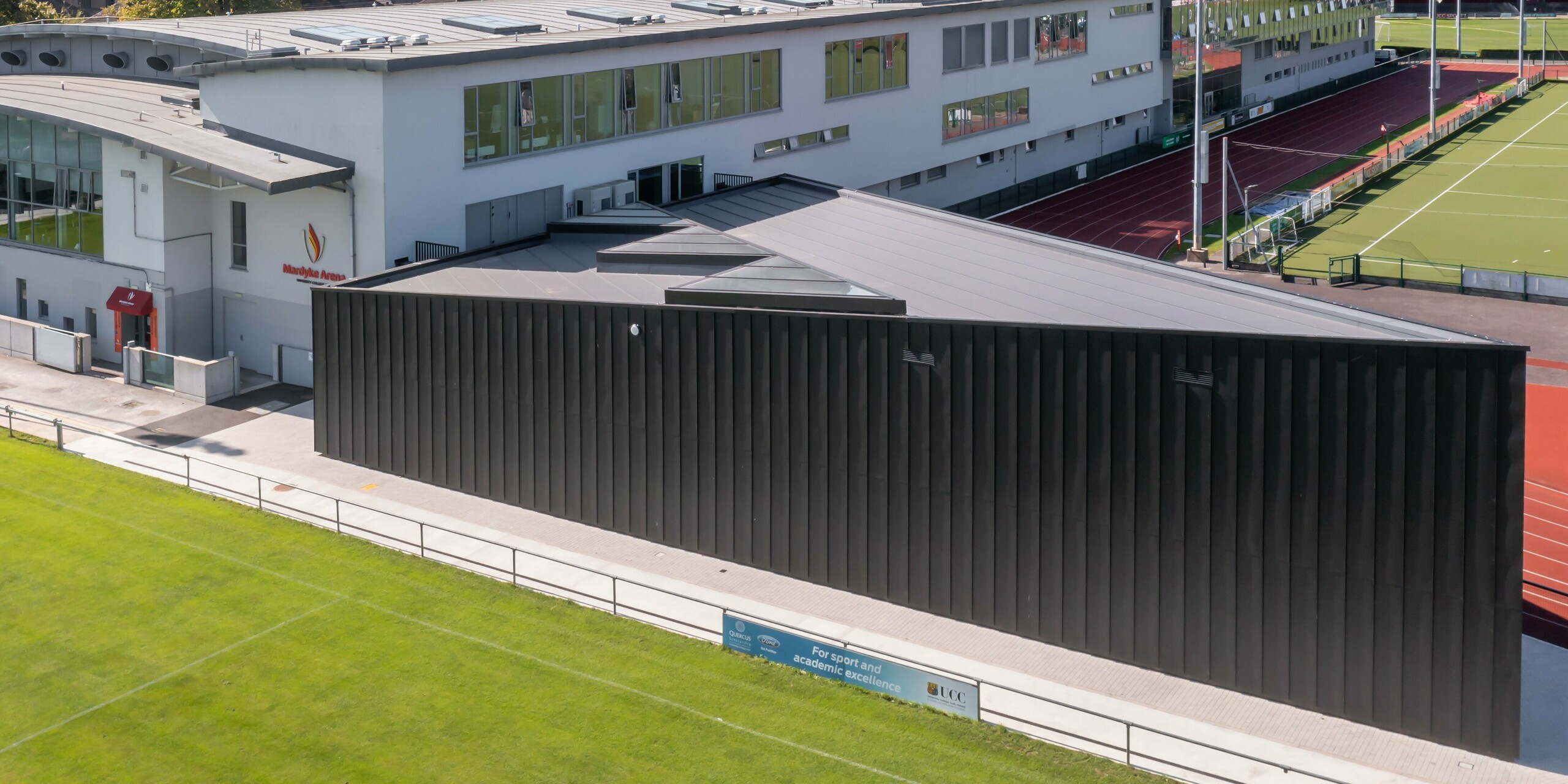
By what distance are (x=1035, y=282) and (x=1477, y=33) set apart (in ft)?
442

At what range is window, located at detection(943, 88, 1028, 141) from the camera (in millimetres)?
56531

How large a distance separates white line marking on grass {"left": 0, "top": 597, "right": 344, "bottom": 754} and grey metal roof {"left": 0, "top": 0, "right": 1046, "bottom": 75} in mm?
14731

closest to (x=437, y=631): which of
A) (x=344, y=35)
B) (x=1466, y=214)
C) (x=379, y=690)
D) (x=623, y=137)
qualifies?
(x=379, y=690)

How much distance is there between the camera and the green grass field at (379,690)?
20.3m

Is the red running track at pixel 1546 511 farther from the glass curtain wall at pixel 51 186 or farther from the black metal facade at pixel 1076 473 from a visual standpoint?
the glass curtain wall at pixel 51 186

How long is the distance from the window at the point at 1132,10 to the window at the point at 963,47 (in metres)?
13.1

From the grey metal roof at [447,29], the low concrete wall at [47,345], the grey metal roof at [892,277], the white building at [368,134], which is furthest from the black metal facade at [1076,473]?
the low concrete wall at [47,345]

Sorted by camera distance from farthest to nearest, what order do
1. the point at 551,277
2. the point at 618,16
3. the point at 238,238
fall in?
1. the point at 618,16
2. the point at 238,238
3. the point at 551,277

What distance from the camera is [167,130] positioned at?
127 ft

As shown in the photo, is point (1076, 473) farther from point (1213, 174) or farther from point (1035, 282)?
point (1213, 174)

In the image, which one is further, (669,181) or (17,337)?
(669,181)

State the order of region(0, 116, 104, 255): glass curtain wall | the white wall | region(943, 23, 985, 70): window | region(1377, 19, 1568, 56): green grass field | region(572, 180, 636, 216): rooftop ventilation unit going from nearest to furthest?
1. the white wall
2. region(572, 180, 636, 216): rooftop ventilation unit
3. region(0, 116, 104, 255): glass curtain wall
4. region(943, 23, 985, 70): window
5. region(1377, 19, 1568, 56): green grass field

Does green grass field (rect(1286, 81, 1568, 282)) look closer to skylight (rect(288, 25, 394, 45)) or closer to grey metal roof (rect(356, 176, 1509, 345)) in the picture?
grey metal roof (rect(356, 176, 1509, 345))

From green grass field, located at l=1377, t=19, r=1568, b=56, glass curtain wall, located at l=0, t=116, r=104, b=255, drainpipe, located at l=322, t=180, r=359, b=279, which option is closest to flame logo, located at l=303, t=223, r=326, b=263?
drainpipe, located at l=322, t=180, r=359, b=279
